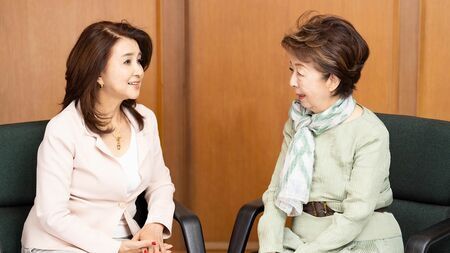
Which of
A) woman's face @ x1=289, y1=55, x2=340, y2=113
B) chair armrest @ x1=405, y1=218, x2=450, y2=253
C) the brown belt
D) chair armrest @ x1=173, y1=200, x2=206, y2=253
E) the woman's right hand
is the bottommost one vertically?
the woman's right hand

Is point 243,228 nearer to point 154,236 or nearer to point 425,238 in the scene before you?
point 154,236

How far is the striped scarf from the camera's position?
9.25 feet

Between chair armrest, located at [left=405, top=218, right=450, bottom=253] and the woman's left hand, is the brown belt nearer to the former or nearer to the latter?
chair armrest, located at [left=405, top=218, right=450, bottom=253]

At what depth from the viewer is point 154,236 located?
2.96 metres

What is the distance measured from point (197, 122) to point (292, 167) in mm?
1154

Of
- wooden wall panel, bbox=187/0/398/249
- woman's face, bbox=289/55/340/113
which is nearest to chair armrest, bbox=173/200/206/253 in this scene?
woman's face, bbox=289/55/340/113

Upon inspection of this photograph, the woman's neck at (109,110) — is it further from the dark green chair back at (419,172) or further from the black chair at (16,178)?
the dark green chair back at (419,172)

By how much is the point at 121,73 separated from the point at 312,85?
0.65 meters

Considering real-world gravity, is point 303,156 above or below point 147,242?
above

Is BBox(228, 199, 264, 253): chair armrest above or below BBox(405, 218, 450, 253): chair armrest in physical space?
below

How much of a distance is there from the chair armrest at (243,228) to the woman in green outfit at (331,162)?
5 centimetres

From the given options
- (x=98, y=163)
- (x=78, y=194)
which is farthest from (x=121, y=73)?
(x=78, y=194)

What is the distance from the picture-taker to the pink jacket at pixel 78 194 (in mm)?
2855

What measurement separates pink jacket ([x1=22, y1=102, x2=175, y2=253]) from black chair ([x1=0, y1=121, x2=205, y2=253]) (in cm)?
8
